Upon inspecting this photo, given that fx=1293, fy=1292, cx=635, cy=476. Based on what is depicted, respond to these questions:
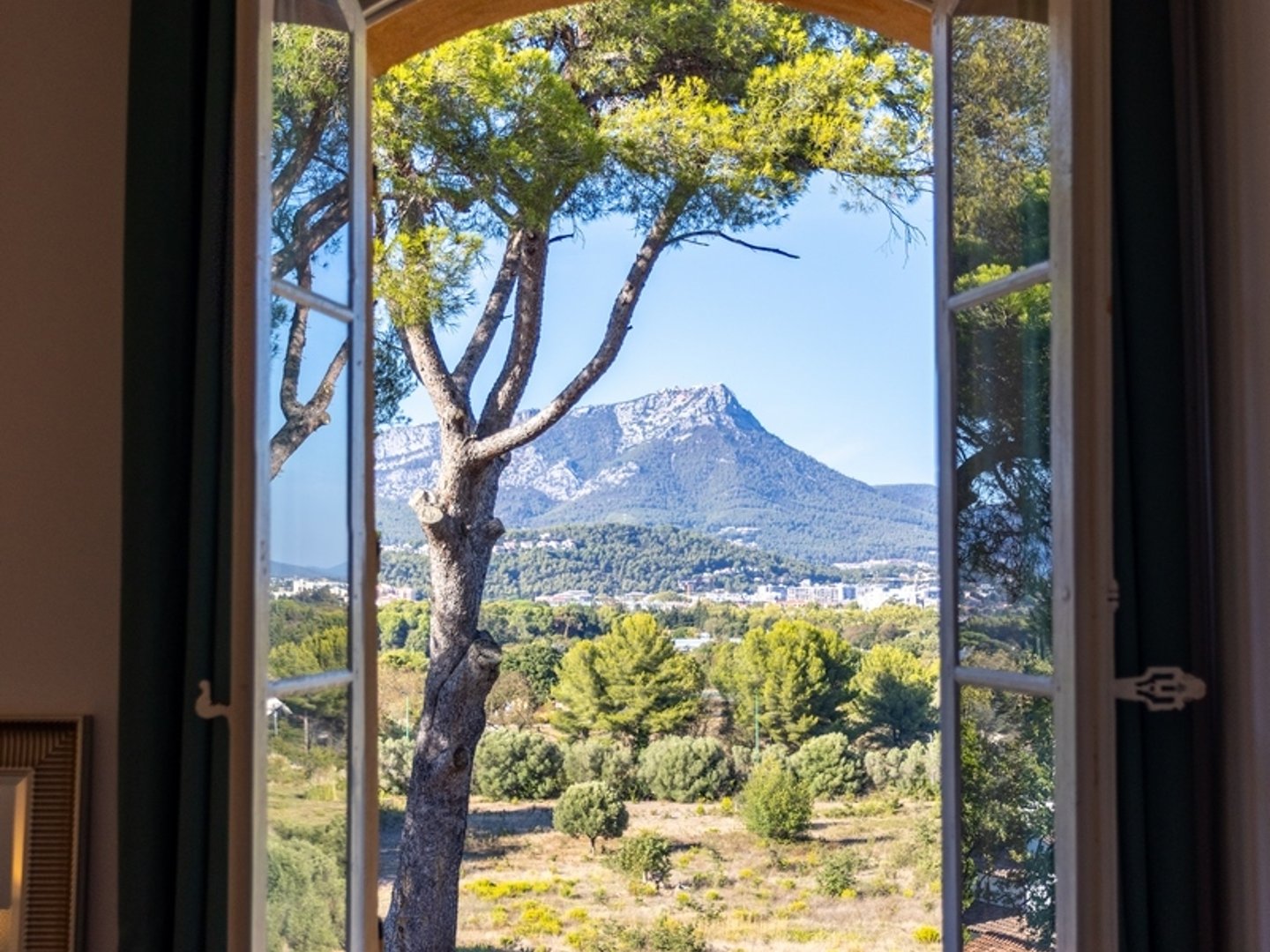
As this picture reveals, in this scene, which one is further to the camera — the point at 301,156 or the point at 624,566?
the point at 624,566

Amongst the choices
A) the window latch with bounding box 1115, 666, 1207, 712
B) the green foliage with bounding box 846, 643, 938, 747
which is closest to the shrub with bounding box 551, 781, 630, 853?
the green foliage with bounding box 846, 643, 938, 747

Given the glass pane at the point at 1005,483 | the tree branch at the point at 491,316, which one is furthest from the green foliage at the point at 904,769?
the glass pane at the point at 1005,483

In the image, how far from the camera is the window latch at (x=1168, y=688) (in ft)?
5.39

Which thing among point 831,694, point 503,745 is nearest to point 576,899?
point 503,745

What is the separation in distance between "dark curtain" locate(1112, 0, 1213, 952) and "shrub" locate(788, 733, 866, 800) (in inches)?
250

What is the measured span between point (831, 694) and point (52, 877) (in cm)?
642

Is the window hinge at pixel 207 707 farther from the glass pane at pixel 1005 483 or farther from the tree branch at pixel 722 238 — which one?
the tree branch at pixel 722 238

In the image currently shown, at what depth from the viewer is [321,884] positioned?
1884mm

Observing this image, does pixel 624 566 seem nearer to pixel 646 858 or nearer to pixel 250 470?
pixel 646 858

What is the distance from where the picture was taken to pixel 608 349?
303 inches

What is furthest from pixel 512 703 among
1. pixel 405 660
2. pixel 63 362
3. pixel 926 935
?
pixel 63 362

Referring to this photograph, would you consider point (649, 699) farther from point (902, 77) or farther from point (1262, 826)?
point (1262, 826)

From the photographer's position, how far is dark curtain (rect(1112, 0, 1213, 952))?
1.64m

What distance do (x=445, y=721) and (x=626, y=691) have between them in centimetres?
133
